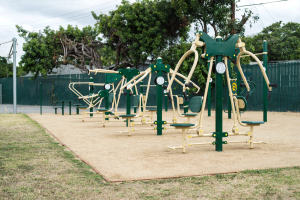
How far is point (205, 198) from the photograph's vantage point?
3438 millimetres

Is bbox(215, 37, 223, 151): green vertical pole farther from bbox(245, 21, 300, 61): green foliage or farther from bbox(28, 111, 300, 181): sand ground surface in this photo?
bbox(245, 21, 300, 61): green foliage

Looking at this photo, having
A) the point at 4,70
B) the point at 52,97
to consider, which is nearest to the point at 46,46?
the point at 52,97

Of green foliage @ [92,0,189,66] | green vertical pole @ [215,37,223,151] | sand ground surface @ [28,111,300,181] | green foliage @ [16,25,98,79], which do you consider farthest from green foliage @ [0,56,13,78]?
green vertical pole @ [215,37,223,151]

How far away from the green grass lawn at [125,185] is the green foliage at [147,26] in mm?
17199

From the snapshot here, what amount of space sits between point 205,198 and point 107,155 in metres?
2.77

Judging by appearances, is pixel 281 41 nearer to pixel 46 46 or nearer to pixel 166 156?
pixel 46 46

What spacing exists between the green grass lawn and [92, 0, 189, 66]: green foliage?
17199mm

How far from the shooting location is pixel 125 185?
3.93 meters

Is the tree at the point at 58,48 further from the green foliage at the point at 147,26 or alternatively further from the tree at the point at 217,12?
the tree at the point at 217,12

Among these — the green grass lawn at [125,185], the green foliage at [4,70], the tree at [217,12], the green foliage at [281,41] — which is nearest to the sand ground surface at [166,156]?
the green grass lawn at [125,185]

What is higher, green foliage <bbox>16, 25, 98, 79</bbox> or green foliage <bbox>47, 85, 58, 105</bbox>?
green foliage <bbox>16, 25, 98, 79</bbox>

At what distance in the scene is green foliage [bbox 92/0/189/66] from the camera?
70.7 ft

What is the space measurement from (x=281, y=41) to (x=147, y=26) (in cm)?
2028

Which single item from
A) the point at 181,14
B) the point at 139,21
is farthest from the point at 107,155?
the point at 139,21
